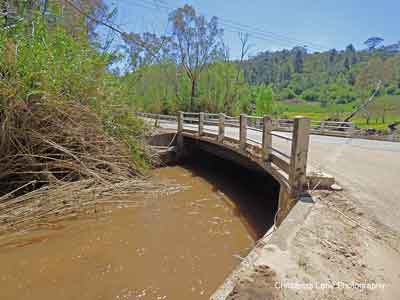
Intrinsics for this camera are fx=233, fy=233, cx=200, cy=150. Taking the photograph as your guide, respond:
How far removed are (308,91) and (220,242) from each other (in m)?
78.9

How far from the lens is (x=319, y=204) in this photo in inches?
104

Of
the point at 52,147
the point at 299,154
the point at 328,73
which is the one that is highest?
the point at 328,73

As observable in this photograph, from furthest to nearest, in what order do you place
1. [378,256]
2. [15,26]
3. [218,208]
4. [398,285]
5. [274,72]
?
[274,72] → [218,208] → [15,26] → [378,256] → [398,285]

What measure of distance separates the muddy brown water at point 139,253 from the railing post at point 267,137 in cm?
135

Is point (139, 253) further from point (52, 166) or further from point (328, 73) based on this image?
point (328, 73)

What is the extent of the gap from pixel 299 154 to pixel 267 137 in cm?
141

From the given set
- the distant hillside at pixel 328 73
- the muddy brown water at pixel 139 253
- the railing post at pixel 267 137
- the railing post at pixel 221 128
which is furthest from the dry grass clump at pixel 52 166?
the distant hillside at pixel 328 73

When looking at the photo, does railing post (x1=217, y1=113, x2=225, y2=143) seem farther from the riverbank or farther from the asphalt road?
the riverbank

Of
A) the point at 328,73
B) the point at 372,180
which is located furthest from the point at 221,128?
the point at 328,73

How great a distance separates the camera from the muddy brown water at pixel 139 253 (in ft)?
8.46

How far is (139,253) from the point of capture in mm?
3291

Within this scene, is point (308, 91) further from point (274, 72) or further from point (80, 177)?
point (80, 177)

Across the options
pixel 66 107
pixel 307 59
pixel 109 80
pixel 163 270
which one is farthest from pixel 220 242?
pixel 307 59

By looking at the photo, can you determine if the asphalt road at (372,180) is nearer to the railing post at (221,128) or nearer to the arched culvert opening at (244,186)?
the arched culvert opening at (244,186)
